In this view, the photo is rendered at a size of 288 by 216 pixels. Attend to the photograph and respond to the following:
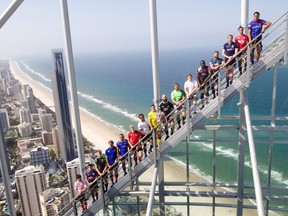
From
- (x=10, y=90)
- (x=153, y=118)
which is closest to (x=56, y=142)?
(x=10, y=90)

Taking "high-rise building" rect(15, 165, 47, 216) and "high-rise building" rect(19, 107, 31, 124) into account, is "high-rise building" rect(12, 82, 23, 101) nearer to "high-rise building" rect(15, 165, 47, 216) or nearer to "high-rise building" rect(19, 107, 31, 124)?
"high-rise building" rect(19, 107, 31, 124)

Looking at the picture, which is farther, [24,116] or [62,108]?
[24,116]

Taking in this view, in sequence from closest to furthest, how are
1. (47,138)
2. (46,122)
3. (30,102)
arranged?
(47,138)
(46,122)
(30,102)

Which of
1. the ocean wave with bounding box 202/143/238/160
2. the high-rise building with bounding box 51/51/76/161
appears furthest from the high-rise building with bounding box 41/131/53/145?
the ocean wave with bounding box 202/143/238/160

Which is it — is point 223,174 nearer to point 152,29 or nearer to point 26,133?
point 152,29

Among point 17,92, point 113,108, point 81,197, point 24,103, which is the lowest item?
point 113,108

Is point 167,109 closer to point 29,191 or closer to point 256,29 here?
point 256,29

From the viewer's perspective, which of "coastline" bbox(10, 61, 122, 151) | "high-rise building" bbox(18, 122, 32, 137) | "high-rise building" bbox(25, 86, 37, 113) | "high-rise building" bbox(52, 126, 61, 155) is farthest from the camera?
"high-rise building" bbox(25, 86, 37, 113)

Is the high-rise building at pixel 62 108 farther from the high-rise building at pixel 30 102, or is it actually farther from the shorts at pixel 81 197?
the high-rise building at pixel 30 102
